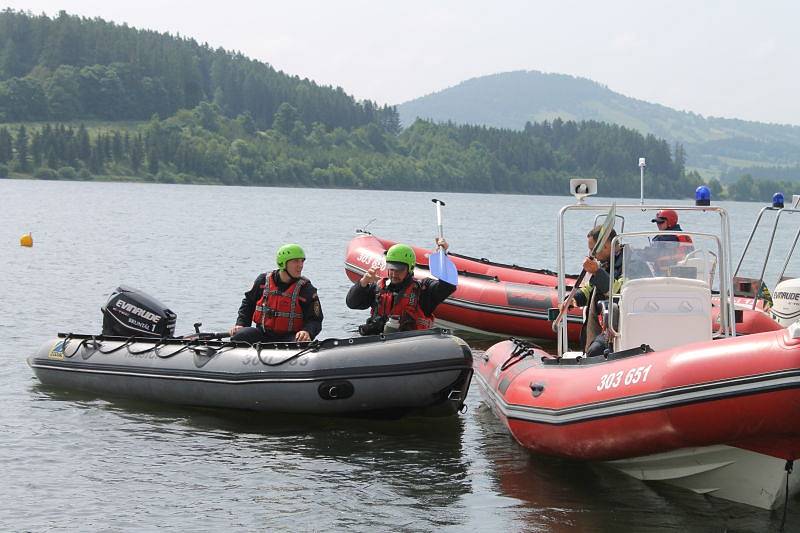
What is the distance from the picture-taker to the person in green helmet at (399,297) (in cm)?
976

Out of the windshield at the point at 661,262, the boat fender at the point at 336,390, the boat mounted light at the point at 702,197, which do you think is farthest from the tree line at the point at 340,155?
the windshield at the point at 661,262

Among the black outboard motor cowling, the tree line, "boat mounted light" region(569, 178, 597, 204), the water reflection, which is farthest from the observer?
the tree line

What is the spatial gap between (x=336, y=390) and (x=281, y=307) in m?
1.22

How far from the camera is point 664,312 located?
8297 mm

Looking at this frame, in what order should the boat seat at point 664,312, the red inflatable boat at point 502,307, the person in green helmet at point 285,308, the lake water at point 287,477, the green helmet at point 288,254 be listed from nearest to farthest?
1. the lake water at point 287,477
2. the boat seat at point 664,312
3. the green helmet at point 288,254
4. the person in green helmet at point 285,308
5. the red inflatable boat at point 502,307

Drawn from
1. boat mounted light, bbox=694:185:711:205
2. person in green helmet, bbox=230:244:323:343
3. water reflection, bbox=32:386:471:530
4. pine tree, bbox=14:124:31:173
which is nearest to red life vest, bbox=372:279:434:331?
person in green helmet, bbox=230:244:323:343

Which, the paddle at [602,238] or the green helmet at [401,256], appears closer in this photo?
the paddle at [602,238]

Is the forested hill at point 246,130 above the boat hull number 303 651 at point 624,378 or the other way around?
above

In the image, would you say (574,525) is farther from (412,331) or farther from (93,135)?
(93,135)

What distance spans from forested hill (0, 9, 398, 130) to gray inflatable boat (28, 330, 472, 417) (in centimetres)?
12842

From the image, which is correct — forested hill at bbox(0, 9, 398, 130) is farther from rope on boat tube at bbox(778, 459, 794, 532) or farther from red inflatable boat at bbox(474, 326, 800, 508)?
rope on boat tube at bbox(778, 459, 794, 532)

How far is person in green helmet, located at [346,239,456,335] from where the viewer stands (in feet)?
32.0

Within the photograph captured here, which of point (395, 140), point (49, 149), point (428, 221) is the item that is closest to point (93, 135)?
point (49, 149)

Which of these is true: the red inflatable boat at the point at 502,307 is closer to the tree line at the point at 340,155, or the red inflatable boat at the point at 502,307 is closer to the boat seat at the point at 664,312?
the boat seat at the point at 664,312
